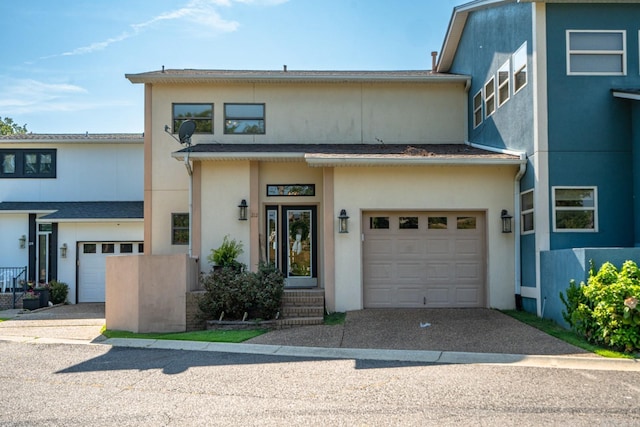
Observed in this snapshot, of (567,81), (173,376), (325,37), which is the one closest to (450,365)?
(173,376)

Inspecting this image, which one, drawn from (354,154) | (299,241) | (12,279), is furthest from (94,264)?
(354,154)

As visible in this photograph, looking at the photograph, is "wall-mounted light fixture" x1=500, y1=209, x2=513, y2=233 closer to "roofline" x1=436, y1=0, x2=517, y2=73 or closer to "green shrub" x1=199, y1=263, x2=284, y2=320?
"roofline" x1=436, y1=0, x2=517, y2=73

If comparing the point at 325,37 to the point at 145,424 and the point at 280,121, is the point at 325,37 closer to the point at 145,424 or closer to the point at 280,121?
the point at 280,121

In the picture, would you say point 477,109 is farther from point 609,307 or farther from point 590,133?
point 609,307

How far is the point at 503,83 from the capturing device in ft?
47.0

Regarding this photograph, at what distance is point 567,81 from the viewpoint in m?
12.4

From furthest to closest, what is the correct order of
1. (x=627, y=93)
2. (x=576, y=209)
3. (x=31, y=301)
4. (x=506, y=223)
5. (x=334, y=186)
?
(x=31, y=301), (x=334, y=186), (x=506, y=223), (x=576, y=209), (x=627, y=93)

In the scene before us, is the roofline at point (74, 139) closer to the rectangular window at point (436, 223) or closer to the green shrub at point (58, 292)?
the green shrub at point (58, 292)

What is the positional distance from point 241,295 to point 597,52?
9.23 m

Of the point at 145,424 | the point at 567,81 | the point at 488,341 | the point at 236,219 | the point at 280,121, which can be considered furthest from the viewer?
the point at 280,121

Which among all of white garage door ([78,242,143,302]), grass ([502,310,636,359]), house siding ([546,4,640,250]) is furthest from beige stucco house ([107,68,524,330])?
white garage door ([78,242,143,302])

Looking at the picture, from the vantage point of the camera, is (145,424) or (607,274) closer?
(145,424)

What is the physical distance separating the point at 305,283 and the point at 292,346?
5.03m

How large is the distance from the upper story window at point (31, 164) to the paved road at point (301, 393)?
14.0 meters
